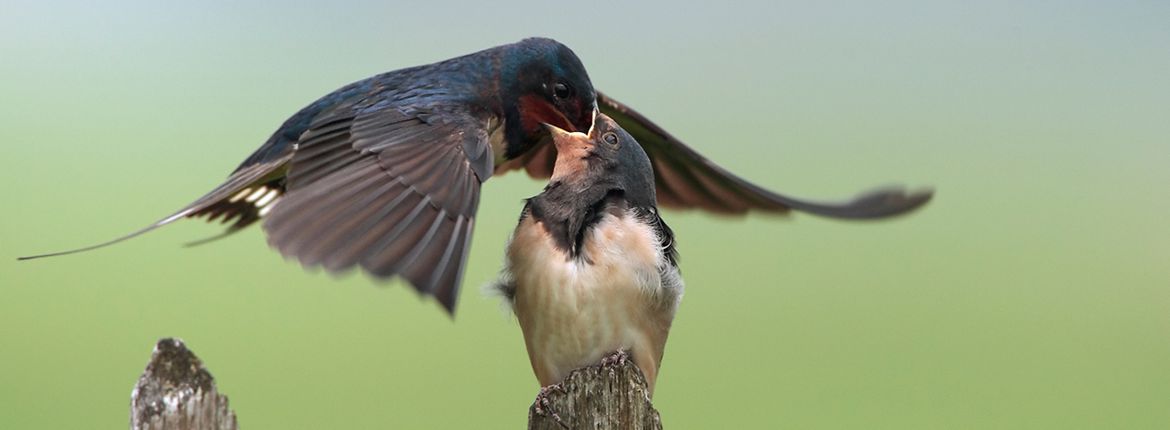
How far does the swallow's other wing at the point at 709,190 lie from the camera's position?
4852mm

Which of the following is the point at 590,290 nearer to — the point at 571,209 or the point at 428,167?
the point at 571,209

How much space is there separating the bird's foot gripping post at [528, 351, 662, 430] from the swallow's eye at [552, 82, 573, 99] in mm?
1827

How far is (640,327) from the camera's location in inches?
152

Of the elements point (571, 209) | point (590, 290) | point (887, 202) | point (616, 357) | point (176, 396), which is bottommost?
point (176, 396)

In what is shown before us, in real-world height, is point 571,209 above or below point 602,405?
above

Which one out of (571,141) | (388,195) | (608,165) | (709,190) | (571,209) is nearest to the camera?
(388,195)

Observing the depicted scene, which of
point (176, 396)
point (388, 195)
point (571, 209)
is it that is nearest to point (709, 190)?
point (571, 209)

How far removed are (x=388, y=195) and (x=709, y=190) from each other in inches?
76.0

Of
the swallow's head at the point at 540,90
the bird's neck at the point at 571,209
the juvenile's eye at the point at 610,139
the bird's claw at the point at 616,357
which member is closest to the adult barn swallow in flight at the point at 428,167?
the swallow's head at the point at 540,90

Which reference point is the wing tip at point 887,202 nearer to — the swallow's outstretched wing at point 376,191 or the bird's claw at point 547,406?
the swallow's outstretched wing at point 376,191

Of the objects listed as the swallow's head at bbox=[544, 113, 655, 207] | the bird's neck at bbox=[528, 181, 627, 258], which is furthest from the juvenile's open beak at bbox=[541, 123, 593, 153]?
the bird's neck at bbox=[528, 181, 627, 258]

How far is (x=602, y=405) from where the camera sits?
306 centimetres

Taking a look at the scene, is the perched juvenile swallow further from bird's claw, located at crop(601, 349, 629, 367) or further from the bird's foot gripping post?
the bird's foot gripping post

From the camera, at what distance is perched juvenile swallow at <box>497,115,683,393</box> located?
375 centimetres
